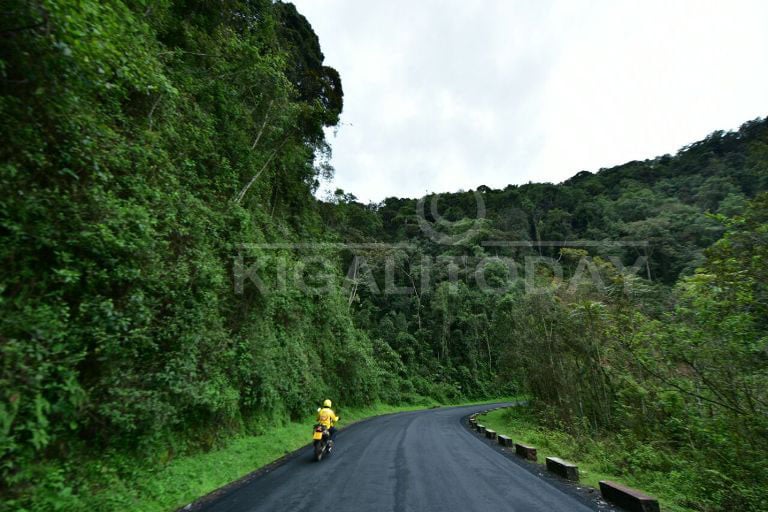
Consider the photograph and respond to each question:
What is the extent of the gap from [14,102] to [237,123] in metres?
8.89

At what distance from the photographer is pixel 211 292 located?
7574 mm

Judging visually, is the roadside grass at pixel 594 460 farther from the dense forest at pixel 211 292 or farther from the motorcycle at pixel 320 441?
the motorcycle at pixel 320 441

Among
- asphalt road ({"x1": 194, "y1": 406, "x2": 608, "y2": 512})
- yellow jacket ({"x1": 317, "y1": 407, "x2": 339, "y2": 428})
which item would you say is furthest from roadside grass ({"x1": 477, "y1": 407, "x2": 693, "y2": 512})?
yellow jacket ({"x1": 317, "y1": 407, "x2": 339, "y2": 428})

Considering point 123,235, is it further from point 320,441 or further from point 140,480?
point 320,441

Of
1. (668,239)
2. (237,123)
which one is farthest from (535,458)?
(668,239)

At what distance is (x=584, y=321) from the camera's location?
1231 cm

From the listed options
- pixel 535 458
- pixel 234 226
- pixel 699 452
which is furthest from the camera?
pixel 234 226

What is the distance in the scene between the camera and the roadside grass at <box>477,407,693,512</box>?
20.2 feet

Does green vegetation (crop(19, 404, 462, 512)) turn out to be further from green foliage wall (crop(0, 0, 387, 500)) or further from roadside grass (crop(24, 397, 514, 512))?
green foliage wall (crop(0, 0, 387, 500))

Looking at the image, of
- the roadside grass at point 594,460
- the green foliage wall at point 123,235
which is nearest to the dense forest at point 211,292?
the green foliage wall at point 123,235

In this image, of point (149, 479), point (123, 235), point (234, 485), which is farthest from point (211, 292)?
point (234, 485)

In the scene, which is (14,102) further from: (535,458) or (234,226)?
(535,458)

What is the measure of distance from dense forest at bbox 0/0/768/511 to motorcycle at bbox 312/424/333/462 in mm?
2035

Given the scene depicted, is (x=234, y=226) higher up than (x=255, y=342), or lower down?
higher up
